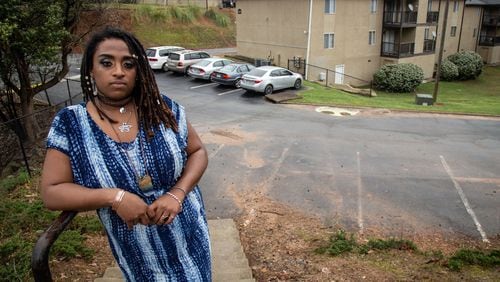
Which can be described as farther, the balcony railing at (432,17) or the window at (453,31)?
the window at (453,31)

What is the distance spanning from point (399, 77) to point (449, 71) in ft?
25.3

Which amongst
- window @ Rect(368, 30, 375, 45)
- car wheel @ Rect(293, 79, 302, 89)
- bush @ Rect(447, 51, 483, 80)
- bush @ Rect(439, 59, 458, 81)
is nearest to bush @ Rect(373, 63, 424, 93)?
window @ Rect(368, 30, 375, 45)

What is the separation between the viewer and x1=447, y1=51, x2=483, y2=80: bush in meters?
34.8

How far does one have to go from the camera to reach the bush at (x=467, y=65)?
114 ft

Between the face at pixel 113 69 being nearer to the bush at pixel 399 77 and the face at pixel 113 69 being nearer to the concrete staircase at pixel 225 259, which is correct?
the concrete staircase at pixel 225 259

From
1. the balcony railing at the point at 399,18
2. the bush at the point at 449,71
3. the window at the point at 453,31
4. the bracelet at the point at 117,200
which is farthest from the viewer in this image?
the window at the point at 453,31

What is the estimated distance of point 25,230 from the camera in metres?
6.05

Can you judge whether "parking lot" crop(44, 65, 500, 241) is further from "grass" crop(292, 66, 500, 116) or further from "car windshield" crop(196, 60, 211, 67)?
"car windshield" crop(196, 60, 211, 67)

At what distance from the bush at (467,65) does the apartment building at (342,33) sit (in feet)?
6.51

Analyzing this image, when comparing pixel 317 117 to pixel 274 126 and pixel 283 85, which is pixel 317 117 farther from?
pixel 283 85

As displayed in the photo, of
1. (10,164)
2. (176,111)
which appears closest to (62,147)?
(176,111)

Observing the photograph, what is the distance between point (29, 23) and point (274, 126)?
8381mm

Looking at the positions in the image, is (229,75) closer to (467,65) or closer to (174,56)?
(174,56)

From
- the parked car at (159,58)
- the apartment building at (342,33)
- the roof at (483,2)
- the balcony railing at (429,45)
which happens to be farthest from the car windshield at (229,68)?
the roof at (483,2)
